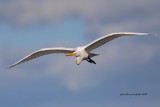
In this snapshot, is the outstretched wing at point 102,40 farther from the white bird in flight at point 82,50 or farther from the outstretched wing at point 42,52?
the outstretched wing at point 42,52

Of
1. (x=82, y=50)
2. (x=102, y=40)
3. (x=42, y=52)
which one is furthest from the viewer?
(x=42, y=52)

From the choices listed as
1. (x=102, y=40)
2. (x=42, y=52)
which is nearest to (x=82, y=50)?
(x=102, y=40)

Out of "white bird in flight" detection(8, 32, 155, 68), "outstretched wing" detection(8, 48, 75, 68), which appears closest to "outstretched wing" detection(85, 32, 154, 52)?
"white bird in flight" detection(8, 32, 155, 68)

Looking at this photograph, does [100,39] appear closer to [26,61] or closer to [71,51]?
[71,51]

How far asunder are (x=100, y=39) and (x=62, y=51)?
504 centimetres

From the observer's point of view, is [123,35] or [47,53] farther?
[47,53]

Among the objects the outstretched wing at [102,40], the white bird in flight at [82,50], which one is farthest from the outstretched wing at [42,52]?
the outstretched wing at [102,40]

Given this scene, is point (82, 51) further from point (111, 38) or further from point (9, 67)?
point (9, 67)

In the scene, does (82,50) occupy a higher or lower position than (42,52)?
lower

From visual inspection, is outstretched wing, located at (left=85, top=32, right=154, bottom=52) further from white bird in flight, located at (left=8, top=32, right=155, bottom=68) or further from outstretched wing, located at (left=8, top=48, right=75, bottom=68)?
outstretched wing, located at (left=8, top=48, right=75, bottom=68)

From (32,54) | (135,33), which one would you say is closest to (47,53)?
(32,54)

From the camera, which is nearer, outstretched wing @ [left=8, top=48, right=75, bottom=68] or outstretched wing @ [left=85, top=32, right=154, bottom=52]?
outstretched wing @ [left=85, top=32, right=154, bottom=52]

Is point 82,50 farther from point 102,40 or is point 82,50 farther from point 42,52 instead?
point 42,52

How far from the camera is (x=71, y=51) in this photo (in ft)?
194
